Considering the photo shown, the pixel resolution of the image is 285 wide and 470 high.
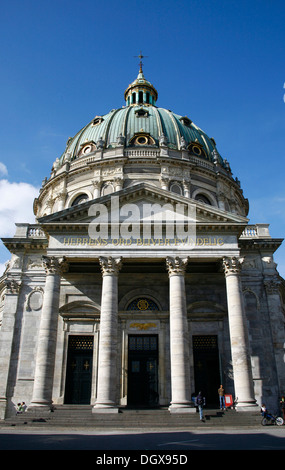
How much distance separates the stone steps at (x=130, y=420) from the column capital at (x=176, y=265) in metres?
7.41

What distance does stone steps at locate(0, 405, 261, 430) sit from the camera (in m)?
17.5

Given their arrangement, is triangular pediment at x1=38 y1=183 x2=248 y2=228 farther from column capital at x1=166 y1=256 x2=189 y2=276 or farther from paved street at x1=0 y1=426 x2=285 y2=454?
paved street at x1=0 y1=426 x2=285 y2=454

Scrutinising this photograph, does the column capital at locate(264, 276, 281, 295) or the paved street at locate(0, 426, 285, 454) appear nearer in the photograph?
the paved street at locate(0, 426, 285, 454)

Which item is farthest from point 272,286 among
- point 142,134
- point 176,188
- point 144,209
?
point 142,134

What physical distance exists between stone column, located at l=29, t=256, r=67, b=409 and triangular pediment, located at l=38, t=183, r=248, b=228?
8.79 ft

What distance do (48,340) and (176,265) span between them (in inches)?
321

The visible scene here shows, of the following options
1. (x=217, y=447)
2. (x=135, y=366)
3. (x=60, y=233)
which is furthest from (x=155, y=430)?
(x=60, y=233)

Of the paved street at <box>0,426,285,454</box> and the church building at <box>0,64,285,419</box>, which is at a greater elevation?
the church building at <box>0,64,285,419</box>

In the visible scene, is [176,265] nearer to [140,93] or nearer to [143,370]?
[143,370]

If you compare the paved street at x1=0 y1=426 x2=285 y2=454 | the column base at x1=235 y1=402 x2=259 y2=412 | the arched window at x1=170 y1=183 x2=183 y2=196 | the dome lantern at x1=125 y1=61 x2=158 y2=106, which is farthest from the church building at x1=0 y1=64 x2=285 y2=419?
the dome lantern at x1=125 y1=61 x2=158 y2=106

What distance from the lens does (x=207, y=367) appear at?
82.1 feet

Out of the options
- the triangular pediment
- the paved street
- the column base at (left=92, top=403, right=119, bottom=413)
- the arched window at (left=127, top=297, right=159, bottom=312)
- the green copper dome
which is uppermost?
the green copper dome

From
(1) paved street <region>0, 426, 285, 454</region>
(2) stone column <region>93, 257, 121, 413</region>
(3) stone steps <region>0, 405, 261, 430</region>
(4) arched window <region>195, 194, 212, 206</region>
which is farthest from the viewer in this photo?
(4) arched window <region>195, 194, 212, 206</region>

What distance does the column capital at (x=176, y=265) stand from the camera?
22.4 metres
